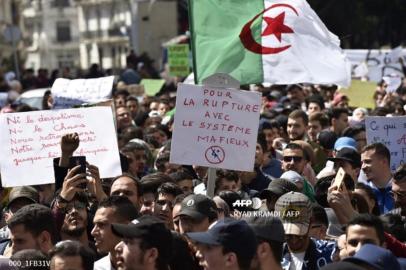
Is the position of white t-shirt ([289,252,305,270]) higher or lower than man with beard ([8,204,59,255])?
lower

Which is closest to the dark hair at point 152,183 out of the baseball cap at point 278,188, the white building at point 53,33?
the baseball cap at point 278,188

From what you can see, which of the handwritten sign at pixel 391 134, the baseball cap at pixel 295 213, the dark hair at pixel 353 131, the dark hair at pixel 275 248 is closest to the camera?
the dark hair at pixel 275 248

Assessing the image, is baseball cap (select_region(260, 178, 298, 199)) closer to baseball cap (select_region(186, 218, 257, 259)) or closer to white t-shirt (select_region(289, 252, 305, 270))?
white t-shirt (select_region(289, 252, 305, 270))

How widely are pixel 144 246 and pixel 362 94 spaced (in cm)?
1464

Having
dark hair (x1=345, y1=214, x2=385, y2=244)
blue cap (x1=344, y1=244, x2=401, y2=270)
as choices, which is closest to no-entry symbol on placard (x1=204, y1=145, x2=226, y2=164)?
dark hair (x1=345, y1=214, x2=385, y2=244)

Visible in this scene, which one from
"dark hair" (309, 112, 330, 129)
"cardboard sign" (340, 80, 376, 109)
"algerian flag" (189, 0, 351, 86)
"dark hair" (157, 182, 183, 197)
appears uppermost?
"algerian flag" (189, 0, 351, 86)

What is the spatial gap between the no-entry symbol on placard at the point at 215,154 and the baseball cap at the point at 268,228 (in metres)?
2.36

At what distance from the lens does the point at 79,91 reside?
1606 centimetres

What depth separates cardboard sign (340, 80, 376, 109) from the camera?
2130 centimetres

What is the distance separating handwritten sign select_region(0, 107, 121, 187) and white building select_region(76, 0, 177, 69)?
68.1 m

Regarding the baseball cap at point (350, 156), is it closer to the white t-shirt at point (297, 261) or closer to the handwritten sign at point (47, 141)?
the handwritten sign at point (47, 141)

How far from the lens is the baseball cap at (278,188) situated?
9.35 meters

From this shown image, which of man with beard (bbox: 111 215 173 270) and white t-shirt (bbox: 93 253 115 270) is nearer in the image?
man with beard (bbox: 111 215 173 270)

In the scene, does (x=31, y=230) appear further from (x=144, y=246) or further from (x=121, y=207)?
(x=144, y=246)
